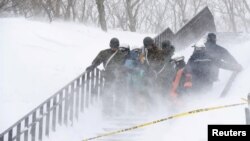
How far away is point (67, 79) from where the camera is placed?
1516 cm

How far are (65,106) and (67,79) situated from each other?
169 inches

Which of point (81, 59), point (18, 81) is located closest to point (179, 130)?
point (18, 81)

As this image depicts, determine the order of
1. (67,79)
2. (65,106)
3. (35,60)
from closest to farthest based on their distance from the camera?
(65,106)
(67,79)
(35,60)

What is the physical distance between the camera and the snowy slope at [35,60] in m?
13.6

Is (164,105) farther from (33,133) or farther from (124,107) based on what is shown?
(33,133)

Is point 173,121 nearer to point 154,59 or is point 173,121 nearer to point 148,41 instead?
point 154,59

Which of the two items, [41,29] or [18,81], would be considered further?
[41,29]

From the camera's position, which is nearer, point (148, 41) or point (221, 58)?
point (221, 58)

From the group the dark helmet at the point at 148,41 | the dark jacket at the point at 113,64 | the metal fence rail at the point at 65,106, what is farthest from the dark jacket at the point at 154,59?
the metal fence rail at the point at 65,106

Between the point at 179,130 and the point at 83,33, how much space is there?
1338 cm

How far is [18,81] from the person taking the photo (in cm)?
1457

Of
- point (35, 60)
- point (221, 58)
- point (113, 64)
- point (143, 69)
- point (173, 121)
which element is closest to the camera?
point (173, 121)

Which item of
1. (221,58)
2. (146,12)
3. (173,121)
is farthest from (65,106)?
(146,12)

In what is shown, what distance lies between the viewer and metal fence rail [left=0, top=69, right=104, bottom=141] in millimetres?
10133
